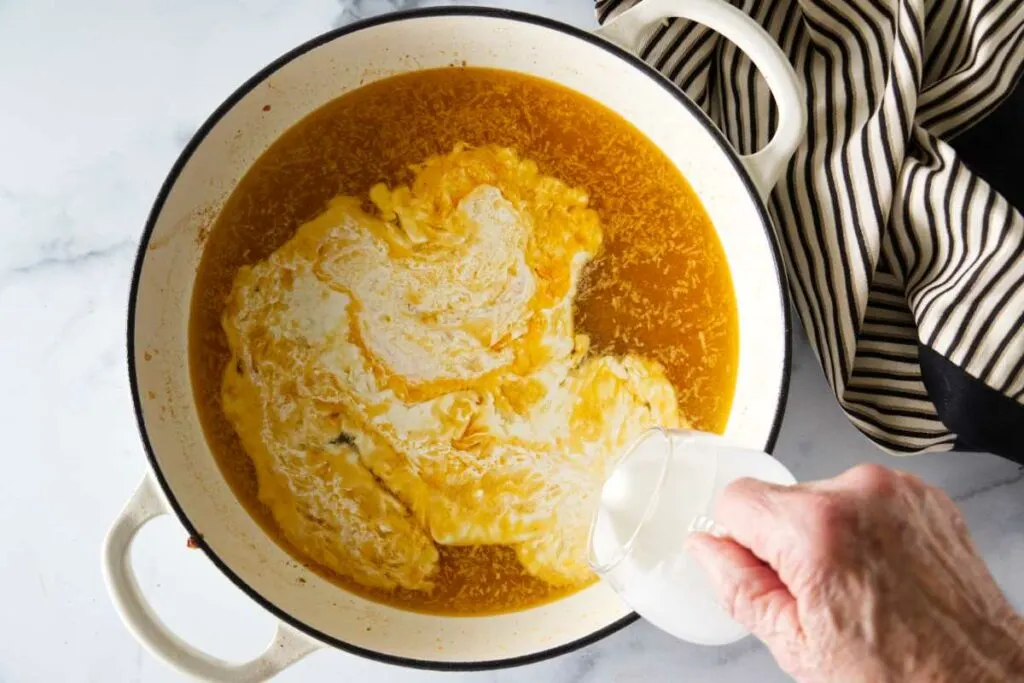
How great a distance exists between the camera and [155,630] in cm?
86

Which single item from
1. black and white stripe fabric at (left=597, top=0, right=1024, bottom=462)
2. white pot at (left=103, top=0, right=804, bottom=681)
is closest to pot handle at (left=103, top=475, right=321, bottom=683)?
white pot at (left=103, top=0, right=804, bottom=681)

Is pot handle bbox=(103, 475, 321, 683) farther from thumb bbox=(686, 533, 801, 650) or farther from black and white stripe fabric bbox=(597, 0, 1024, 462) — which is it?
black and white stripe fabric bbox=(597, 0, 1024, 462)

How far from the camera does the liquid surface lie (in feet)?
3.29

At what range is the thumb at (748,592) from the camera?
0.66m

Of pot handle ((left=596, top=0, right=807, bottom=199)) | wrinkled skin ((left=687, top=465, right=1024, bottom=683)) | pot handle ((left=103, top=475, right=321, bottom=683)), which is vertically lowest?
wrinkled skin ((left=687, top=465, right=1024, bottom=683))

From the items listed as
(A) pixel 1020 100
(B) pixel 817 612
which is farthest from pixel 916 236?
(B) pixel 817 612

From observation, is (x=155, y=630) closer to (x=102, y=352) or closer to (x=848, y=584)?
(x=102, y=352)

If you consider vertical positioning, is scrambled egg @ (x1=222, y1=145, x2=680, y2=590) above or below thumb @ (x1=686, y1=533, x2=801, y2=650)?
above

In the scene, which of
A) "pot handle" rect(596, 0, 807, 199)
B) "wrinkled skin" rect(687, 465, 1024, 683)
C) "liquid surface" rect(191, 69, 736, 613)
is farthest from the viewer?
"liquid surface" rect(191, 69, 736, 613)

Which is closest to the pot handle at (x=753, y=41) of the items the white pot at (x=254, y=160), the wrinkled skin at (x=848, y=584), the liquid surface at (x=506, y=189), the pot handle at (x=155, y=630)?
the white pot at (x=254, y=160)

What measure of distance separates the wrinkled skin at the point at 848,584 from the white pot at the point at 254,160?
8.5 inches

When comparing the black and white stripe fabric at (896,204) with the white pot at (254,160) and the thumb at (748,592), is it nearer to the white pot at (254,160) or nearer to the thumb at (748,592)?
the white pot at (254,160)

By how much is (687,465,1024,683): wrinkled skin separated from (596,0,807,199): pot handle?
0.33 metres

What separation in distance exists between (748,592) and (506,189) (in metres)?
0.53
